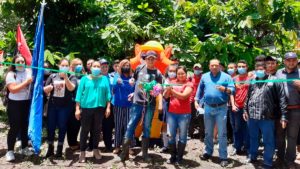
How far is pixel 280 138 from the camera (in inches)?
243

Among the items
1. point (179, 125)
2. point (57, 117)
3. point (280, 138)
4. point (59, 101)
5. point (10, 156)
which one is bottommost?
point (10, 156)

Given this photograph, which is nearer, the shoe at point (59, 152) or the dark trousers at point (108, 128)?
the shoe at point (59, 152)

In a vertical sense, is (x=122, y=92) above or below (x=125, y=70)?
below

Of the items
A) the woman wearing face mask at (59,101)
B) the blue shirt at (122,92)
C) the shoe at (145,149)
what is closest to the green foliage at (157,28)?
the woman wearing face mask at (59,101)

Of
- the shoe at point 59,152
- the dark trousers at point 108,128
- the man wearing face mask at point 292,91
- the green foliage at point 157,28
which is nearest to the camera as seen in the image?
the man wearing face mask at point 292,91

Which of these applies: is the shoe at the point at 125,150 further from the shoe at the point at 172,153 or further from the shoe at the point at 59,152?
the shoe at the point at 59,152

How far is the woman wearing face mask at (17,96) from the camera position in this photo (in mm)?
6051

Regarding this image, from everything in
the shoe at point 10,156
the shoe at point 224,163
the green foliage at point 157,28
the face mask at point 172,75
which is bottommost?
the shoe at point 224,163

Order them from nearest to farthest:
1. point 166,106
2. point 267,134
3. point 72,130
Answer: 1. point 267,134
2. point 166,106
3. point 72,130

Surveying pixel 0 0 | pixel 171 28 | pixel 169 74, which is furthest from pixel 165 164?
pixel 0 0

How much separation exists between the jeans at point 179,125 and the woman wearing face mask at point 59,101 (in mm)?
1795

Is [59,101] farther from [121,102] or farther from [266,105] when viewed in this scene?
[266,105]

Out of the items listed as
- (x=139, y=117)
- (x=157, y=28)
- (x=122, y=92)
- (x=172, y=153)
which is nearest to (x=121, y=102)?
(x=122, y=92)

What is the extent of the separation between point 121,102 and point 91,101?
0.83 m
